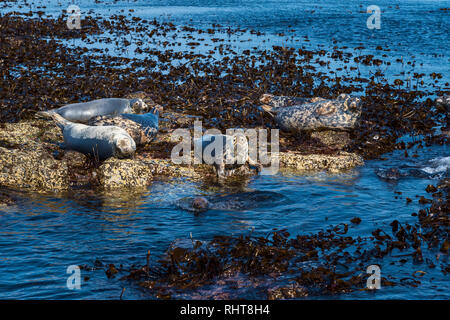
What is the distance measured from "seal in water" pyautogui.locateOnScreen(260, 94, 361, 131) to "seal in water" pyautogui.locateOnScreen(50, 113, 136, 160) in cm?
404

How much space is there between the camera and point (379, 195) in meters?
8.52

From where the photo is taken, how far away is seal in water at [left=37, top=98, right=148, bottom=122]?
1178 cm

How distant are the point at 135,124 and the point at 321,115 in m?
4.29

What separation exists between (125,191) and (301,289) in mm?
4075

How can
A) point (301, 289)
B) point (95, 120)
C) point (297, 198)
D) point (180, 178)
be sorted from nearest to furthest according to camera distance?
1. point (301, 289)
2. point (297, 198)
3. point (180, 178)
4. point (95, 120)

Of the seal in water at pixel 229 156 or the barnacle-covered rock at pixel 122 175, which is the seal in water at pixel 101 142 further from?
the seal in water at pixel 229 156

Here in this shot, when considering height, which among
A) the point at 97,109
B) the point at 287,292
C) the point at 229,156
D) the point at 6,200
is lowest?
the point at 287,292

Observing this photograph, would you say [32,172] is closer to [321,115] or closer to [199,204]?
[199,204]

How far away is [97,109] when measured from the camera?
11.9m

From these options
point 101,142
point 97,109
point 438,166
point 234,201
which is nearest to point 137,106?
point 97,109

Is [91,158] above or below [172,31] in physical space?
below

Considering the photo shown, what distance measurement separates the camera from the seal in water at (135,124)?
34.9 ft

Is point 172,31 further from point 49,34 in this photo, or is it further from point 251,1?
point 251,1

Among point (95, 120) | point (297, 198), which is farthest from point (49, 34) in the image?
point (297, 198)
